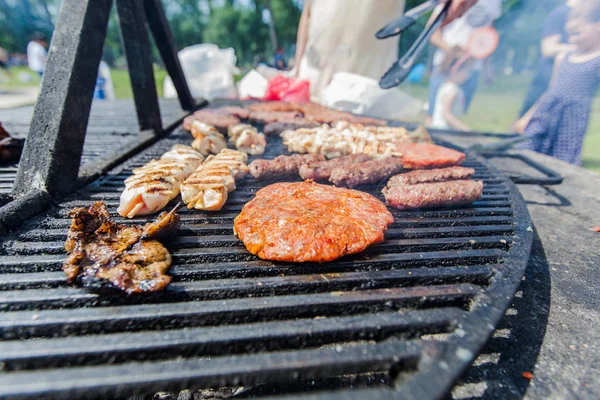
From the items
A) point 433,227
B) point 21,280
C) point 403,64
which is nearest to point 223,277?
point 21,280

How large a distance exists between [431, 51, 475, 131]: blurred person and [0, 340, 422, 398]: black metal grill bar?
902cm

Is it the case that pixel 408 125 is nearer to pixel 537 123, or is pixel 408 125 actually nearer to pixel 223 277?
pixel 537 123

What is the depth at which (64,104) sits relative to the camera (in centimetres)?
217

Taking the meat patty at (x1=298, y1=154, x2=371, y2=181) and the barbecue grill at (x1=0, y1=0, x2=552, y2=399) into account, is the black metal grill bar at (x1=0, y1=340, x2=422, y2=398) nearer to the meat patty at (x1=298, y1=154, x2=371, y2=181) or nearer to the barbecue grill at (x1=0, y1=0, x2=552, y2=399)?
the barbecue grill at (x1=0, y1=0, x2=552, y2=399)

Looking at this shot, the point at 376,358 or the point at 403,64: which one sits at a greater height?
the point at 403,64

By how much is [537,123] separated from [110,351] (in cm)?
739

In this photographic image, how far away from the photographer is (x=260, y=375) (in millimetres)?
998

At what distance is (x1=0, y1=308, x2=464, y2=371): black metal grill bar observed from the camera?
3.48ft

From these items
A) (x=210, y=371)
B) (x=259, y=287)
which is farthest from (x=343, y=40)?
(x=210, y=371)

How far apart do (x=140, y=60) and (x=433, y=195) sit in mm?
3381

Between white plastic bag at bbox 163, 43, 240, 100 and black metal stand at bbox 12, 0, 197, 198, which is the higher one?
white plastic bag at bbox 163, 43, 240, 100

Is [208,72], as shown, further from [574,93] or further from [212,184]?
[574,93]

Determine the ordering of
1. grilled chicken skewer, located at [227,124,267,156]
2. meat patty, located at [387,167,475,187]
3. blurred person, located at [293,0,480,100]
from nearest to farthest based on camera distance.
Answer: meat patty, located at [387,167,475,187], grilled chicken skewer, located at [227,124,267,156], blurred person, located at [293,0,480,100]

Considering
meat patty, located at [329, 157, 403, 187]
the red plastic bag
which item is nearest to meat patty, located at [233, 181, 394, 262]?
meat patty, located at [329, 157, 403, 187]
